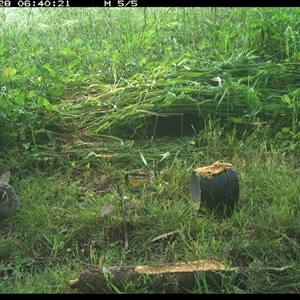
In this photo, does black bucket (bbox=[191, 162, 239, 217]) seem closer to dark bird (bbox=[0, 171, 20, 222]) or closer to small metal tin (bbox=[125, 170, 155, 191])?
small metal tin (bbox=[125, 170, 155, 191])

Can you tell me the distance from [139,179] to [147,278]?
0.82 m

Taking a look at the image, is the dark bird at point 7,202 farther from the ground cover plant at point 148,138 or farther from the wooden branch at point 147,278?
the wooden branch at point 147,278

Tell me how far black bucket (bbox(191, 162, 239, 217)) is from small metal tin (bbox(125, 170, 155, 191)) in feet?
1.16

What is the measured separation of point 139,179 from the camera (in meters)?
2.81

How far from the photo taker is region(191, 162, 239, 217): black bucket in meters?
2.51

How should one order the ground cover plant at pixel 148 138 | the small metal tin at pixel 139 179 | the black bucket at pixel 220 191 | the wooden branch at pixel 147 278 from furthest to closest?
the small metal tin at pixel 139 179
the black bucket at pixel 220 191
the ground cover plant at pixel 148 138
the wooden branch at pixel 147 278

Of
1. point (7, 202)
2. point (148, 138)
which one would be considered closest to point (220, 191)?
point (148, 138)

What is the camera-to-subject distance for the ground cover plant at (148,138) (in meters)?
2.34

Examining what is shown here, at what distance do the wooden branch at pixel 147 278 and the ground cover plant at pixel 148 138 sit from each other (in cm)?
3

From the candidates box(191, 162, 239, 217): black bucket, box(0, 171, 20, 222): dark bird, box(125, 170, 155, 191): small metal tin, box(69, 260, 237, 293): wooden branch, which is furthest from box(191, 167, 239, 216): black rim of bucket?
box(0, 171, 20, 222): dark bird

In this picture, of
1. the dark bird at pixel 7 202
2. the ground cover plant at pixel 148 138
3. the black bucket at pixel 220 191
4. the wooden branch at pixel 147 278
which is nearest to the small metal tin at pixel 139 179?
the ground cover plant at pixel 148 138

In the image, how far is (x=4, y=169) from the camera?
3.00 metres

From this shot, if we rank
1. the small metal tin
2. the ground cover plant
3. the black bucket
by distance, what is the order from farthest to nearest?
the small metal tin, the black bucket, the ground cover plant
